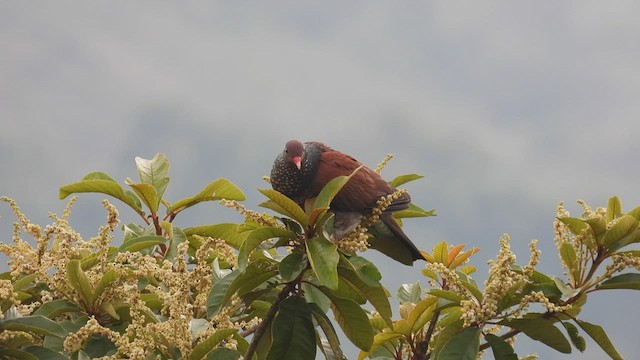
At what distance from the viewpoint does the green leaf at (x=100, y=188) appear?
3.56 meters

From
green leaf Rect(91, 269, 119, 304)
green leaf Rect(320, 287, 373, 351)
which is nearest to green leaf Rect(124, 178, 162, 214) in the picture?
green leaf Rect(91, 269, 119, 304)

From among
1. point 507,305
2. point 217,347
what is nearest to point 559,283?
point 507,305

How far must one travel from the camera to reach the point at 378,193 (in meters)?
3.26

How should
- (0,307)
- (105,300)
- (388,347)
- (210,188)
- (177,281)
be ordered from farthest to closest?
1. (210,188)
2. (388,347)
3. (105,300)
4. (0,307)
5. (177,281)

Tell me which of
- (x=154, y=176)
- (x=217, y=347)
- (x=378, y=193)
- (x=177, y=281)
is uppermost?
(x=154, y=176)

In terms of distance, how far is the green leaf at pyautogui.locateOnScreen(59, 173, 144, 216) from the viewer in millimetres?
3561

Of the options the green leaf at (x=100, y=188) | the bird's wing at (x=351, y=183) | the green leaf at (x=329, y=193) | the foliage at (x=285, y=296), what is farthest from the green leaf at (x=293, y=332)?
the green leaf at (x=100, y=188)

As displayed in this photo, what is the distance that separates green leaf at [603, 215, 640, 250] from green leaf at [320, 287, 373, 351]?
0.93 metres

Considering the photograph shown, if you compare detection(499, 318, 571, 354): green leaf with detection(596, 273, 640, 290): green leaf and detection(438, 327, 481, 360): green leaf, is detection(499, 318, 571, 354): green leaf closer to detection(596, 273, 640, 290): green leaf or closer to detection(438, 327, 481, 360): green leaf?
detection(438, 327, 481, 360): green leaf

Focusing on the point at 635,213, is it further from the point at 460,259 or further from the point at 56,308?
the point at 56,308

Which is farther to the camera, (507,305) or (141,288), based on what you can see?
(141,288)

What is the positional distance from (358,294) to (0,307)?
4.16 feet

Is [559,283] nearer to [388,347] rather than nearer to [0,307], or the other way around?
[388,347]

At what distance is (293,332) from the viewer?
2.73 meters
